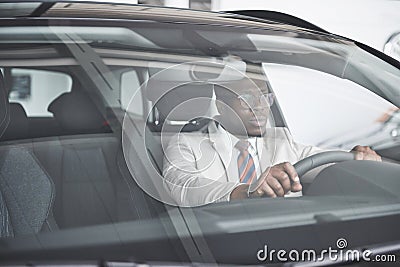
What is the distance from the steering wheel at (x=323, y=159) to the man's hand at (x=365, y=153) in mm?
11

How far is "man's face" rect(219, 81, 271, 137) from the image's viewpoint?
1.50 meters

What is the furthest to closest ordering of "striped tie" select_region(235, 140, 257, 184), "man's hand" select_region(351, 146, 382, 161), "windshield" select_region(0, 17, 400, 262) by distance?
"man's hand" select_region(351, 146, 382, 161) < "striped tie" select_region(235, 140, 257, 184) < "windshield" select_region(0, 17, 400, 262)

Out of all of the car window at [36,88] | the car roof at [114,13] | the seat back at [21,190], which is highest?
the car roof at [114,13]

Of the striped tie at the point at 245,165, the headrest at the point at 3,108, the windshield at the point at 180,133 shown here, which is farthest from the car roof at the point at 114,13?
the striped tie at the point at 245,165

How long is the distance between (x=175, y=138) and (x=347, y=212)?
0.41 m

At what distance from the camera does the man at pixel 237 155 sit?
4.44 ft

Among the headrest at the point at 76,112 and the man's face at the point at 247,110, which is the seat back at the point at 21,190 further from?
the man's face at the point at 247,110

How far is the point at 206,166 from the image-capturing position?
1416 millimetres

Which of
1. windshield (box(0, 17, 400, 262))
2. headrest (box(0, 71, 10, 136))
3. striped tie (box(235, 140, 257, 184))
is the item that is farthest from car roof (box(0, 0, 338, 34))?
striped tie (box(235, 140, 257, 184))

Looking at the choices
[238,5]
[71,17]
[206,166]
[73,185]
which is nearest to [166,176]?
[206,166]

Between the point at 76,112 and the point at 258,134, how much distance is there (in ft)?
1.38

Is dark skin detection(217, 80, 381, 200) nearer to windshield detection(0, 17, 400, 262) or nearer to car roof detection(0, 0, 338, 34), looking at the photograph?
windshield detection(0, 17, 400, 262)

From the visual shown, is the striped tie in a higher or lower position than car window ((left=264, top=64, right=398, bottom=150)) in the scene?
lower

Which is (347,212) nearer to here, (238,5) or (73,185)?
(73,185)
